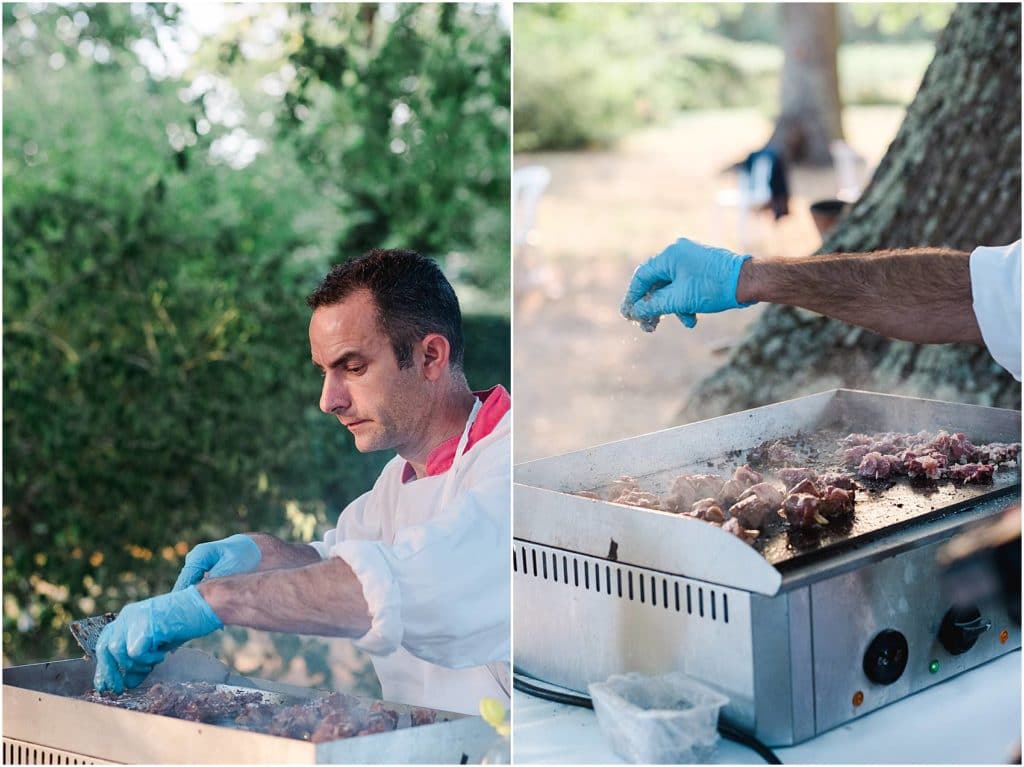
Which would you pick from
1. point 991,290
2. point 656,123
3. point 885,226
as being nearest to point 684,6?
point 656,123

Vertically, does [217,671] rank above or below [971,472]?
below

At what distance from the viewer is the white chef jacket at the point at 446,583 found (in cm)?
197

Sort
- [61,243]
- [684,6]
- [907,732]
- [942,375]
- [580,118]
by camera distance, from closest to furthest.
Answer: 1. [907,732]
2. [942,375]
3. [61,243]
4. [580,118]
5. [684,6]

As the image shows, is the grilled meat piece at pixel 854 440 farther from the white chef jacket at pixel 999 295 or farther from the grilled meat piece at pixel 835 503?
the grilled meat piece at pixel 835 503

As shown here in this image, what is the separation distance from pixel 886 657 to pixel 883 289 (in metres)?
0.73

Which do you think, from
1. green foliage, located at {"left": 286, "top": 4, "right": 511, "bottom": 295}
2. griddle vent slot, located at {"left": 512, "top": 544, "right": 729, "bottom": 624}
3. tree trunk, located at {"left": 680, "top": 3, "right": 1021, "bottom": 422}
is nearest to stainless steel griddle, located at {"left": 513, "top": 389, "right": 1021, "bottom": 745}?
griddle vent slot, located at {"left": 512, "top": 544, "right": 729, "bottom": 624}

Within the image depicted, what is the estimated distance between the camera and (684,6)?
500 inches

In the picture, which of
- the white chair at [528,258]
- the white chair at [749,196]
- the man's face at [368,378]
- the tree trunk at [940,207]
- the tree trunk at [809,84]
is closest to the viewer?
the man's face at [368,378]

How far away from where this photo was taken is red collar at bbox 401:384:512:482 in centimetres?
211

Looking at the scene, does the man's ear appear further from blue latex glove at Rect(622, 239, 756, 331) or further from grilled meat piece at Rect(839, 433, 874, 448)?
grilled meat piece at Rect(839, 433, 874, 448)

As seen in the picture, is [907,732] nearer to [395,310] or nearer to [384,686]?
[384,686]

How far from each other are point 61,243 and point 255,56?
95cm

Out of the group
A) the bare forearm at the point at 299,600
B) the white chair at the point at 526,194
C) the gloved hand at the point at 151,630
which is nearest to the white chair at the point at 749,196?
the white chair at the point at 526,194

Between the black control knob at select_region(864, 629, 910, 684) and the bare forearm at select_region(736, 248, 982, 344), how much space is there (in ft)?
2.12
